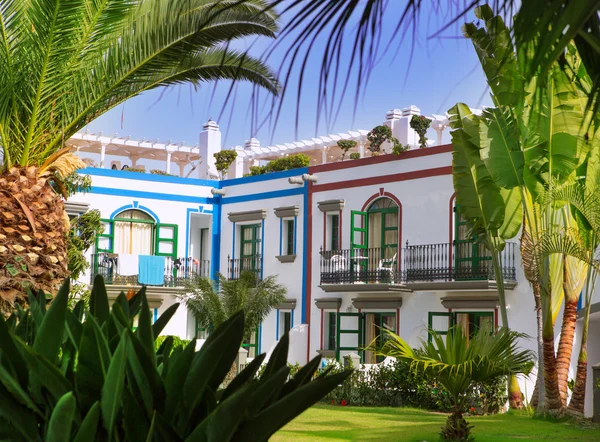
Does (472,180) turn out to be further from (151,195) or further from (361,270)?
(151,195)

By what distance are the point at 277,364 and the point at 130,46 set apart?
7348 mm

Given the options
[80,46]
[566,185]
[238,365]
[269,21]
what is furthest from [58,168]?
[238,365]

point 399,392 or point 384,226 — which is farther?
point 384,226

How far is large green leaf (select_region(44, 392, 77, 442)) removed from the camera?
336cm

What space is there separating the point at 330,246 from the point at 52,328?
23.1 metres

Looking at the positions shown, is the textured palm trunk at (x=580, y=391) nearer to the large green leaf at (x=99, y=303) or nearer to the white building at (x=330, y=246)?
the white building at (x=330, y=246)

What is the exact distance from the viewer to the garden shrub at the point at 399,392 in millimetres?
18625

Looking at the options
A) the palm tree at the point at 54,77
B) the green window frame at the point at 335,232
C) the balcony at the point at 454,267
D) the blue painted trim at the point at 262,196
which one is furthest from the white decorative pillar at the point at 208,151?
the palm tree at the point at 54,77

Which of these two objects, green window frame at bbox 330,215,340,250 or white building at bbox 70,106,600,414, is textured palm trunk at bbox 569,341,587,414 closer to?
white building at bbox 70,106,600,414

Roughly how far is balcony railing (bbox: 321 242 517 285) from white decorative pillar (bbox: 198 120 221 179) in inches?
429

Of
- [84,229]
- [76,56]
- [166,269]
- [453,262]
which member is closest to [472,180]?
[453,262]

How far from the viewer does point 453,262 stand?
2288cm

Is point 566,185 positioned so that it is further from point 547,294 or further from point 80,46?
point 80,46

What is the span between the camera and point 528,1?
89.7 inches
